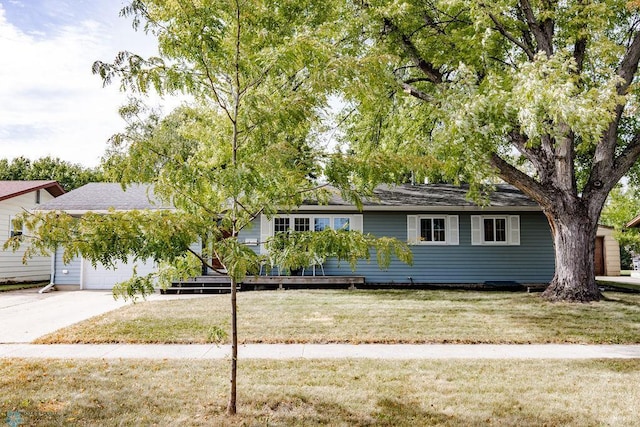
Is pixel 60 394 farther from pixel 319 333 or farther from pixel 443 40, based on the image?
pixel 443 40

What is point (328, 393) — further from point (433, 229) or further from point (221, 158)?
point (433, 229)

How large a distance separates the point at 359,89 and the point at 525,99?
587 centimetres

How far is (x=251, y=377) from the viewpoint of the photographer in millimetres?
5980

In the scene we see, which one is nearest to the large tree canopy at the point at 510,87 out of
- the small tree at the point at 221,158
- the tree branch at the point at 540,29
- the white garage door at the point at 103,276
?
the tree branch at the point at 540,29

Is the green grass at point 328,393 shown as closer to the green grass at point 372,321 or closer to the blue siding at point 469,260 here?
the green grass at point 372,321

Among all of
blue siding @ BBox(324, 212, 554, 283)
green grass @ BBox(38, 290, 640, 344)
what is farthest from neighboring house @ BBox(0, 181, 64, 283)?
blue siding @ BBox(324, 212, 554, 283)

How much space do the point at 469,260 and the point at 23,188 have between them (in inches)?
703

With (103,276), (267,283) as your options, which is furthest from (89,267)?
(267,283)

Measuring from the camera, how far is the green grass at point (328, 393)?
4.65 meters

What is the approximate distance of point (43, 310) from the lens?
11.8 m

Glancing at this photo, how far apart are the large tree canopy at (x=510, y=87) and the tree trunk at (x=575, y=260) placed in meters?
0.03

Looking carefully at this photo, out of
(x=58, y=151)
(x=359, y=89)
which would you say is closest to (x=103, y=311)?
(x=359, y=89)

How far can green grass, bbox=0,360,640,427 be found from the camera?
465 cm

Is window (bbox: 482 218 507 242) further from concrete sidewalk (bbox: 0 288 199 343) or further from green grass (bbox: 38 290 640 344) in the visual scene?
concrete sidewalk (bbox: 0 288 199 343)
